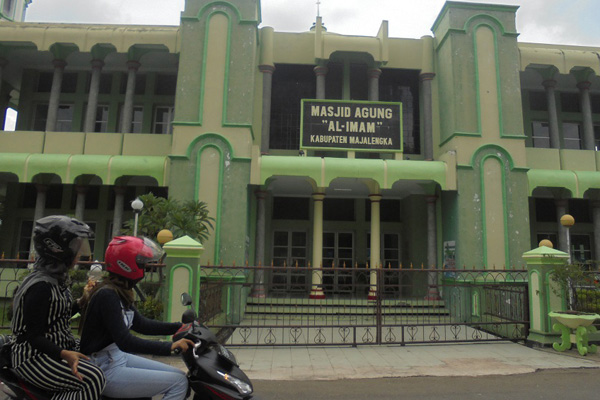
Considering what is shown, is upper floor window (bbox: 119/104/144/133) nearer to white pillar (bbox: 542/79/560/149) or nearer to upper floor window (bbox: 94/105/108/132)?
upper floor window (bbox: 94/105/108/132)

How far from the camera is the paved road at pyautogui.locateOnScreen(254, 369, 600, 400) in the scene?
A: 17.8 ft

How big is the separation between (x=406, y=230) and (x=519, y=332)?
669 cm

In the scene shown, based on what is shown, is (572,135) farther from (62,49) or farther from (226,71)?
(62,49)

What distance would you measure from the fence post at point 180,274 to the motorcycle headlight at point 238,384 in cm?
535

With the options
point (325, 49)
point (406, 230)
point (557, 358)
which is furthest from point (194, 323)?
point (406, 230)

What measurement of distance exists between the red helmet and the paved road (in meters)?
3.30

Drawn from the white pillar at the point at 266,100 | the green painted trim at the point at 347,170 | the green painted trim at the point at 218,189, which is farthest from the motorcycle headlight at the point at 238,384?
the white pillar at the point at 266,100

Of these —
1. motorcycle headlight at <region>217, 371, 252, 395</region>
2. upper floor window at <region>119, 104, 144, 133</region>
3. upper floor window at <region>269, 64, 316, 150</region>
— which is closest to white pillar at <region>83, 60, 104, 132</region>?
upper floor window at <region>119, 104, 144, 133</region>

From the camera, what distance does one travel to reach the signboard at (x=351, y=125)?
13.0 meters

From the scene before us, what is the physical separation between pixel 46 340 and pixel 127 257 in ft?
2.15

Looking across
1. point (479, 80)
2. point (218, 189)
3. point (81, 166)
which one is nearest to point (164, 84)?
point (81, 166)

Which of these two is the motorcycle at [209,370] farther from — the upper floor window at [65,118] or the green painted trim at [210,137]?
the upper floor window at [65,118]

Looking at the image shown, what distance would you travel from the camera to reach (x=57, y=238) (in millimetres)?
2588

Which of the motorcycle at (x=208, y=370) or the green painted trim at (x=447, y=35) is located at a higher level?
the green painted trim at (x=447, y=35)
